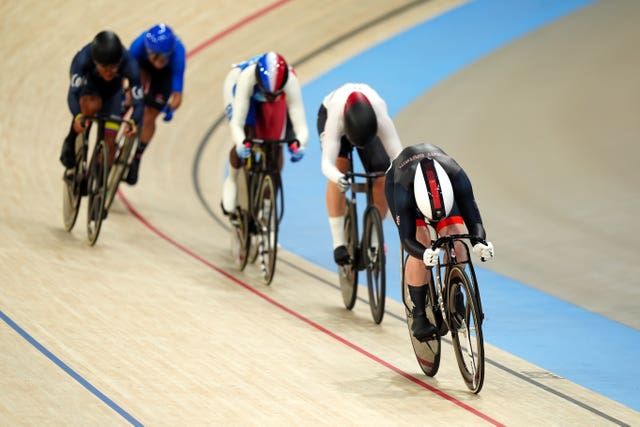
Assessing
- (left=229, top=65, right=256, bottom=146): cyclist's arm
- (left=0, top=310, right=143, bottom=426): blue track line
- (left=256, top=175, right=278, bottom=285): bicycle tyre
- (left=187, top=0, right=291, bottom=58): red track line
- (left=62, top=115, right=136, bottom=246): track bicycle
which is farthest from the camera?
(left=187, top=0, right=291, bottom=58): red track line

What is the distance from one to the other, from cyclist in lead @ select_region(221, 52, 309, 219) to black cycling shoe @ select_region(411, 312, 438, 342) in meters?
1.90

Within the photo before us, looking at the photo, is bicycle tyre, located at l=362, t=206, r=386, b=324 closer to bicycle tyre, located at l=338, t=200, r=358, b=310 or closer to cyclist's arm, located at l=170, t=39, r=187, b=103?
bicycle tyre, located at l=338, t=200, r=358, b=310

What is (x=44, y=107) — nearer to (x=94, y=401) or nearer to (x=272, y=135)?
(x=272, y=135)

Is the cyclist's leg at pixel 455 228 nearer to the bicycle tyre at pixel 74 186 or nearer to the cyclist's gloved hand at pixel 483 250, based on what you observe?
the cyclist's gloved hand at pixel 483 250

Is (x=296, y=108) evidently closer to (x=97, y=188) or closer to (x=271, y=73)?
(x=271, y=73)

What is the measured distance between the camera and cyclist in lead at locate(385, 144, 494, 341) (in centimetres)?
446

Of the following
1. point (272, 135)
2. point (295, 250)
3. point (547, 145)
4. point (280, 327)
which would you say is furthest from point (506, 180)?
point (280, 327)

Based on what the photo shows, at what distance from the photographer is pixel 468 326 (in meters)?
4.49

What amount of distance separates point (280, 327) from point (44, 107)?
16.3ft

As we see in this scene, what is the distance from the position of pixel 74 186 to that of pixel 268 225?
Answer: 1.43 metres

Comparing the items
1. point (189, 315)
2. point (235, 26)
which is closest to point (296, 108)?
point (189, 315)

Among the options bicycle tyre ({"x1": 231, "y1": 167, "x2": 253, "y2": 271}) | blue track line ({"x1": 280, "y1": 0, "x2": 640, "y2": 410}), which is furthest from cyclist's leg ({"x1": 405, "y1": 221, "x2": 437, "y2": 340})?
bicycle tyre ({"x1": 231, "y1": 167, "x2": 253, "y2": 271})

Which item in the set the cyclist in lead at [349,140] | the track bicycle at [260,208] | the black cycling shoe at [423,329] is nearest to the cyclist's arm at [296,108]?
the track bicycle at [260,208]

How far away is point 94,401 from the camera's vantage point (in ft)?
13.6
